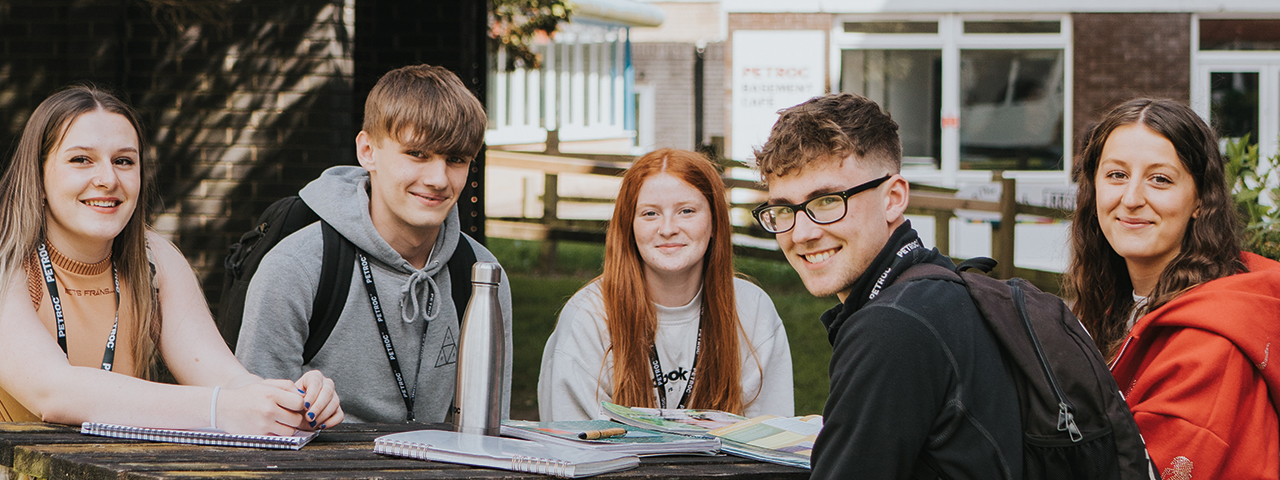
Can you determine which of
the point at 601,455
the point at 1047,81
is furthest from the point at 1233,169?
the point at 1047,81

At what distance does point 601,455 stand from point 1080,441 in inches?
35.7

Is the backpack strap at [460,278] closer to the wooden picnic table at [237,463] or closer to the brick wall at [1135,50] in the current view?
the wooden picnic table at [237,463]

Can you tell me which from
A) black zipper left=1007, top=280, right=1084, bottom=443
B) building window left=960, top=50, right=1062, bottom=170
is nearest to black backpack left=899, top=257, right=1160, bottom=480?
black zipper left=1007, top=280, right=1084, bottom=443

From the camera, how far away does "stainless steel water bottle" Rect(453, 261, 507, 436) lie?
2301mm

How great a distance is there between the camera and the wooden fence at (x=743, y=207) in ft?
28.5

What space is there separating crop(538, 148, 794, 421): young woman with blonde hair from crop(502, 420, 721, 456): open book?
31.7 inches

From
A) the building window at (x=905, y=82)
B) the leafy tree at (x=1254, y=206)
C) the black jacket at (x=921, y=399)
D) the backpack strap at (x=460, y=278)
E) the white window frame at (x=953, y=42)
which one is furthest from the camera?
the building window at (x=905, y=82)

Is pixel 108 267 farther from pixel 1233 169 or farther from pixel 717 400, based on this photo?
pixel 1233 169

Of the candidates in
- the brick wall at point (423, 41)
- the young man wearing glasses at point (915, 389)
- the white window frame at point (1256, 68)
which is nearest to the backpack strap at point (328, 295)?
the young man wearing glasses at point (915, 389)

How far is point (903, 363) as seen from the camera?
6.19ft

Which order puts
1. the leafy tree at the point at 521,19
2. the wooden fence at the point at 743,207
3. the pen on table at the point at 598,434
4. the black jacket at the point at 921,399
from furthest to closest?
1. the leafy tree at the point at 521,19
2. the wooden fence at the point at 743,207
3. the pen on table at the point at 598,434
4. the black jacket at the point at 921,399

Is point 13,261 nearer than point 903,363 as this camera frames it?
No

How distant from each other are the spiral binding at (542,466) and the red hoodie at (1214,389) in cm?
129

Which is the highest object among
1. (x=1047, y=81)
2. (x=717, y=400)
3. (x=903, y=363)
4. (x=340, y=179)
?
(x=1047, y=81)
